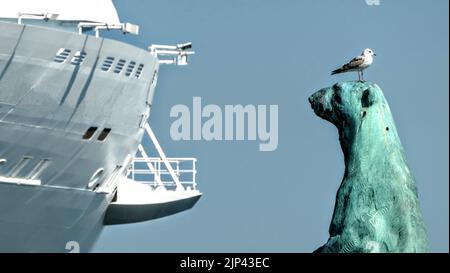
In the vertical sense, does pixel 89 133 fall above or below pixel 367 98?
above

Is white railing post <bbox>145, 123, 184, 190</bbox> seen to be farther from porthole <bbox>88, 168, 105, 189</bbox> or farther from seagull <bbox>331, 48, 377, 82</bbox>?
seagull <bbox>331, 48, 377, 82</bbox>

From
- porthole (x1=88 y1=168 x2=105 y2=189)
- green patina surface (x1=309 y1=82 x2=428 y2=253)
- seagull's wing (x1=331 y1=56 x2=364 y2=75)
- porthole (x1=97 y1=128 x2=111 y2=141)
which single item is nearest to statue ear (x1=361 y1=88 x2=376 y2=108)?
green patina surface (x1=309 y1=82 x2=428 y2=253)

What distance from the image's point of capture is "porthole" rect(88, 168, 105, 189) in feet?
180

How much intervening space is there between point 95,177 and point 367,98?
790 inches

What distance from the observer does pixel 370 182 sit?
35875 mm

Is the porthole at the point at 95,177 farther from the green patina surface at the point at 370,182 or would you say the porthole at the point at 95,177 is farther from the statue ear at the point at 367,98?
the statue ear at the point at 367,98

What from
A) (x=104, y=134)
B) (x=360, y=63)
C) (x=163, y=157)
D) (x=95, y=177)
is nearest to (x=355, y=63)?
(x=360, y=63)

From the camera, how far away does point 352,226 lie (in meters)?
35.7

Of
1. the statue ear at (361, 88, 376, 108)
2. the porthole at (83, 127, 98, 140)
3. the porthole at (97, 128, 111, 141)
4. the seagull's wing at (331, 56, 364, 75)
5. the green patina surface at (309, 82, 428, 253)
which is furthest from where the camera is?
the porthole at (97, 128, 111, 141)

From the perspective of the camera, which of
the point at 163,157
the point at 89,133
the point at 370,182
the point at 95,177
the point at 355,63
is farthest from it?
the point at 163,157

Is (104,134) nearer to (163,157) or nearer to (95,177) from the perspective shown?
(95,177)

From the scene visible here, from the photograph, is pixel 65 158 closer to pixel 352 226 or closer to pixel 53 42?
pixel 53 42

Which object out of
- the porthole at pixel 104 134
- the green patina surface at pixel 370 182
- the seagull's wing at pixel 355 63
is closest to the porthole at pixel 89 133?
the porthole at pixel 104 134

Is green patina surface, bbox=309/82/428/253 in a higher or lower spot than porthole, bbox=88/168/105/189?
lower
